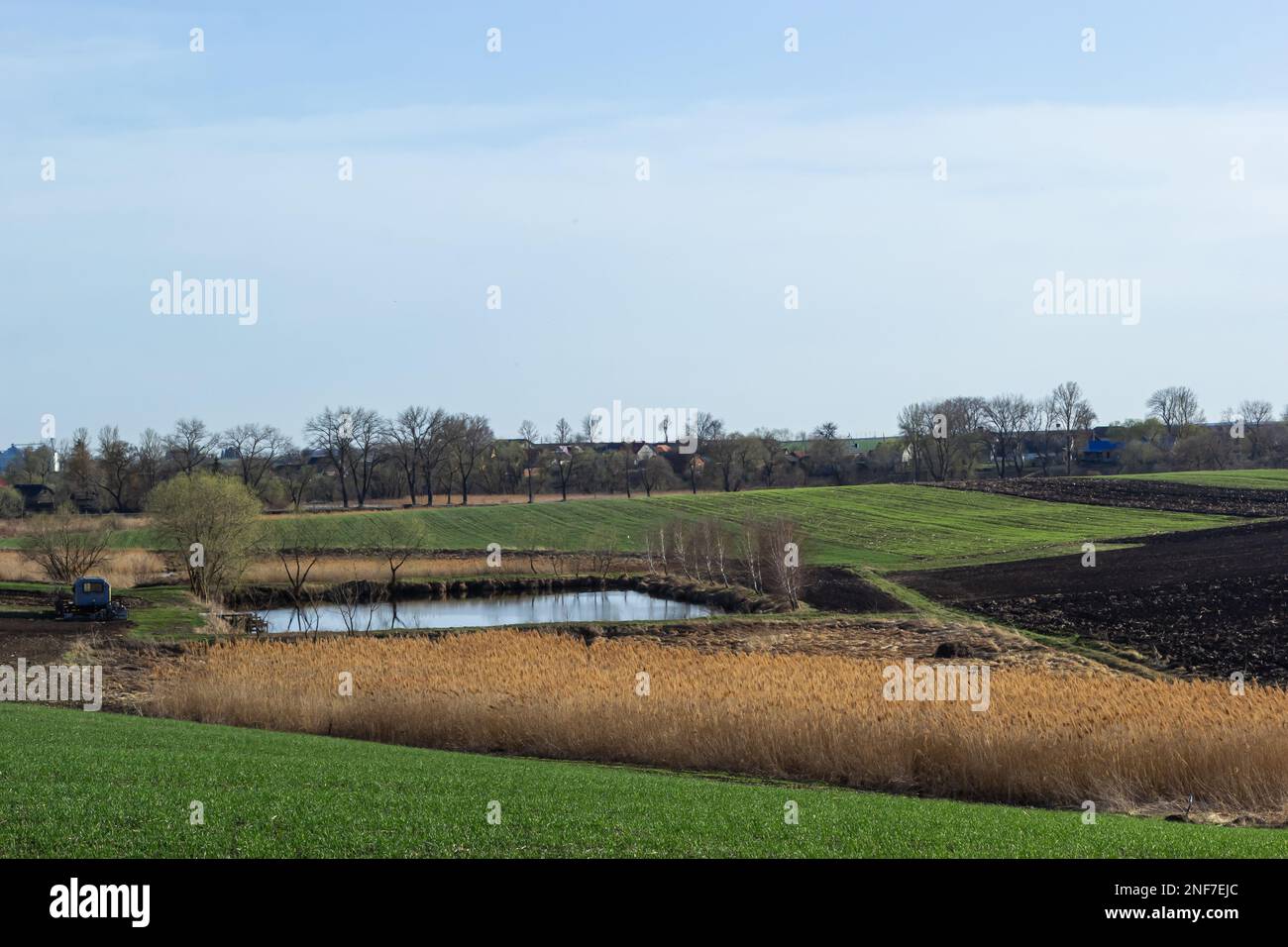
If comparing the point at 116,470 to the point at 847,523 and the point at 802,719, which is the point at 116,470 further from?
the point at 802,719

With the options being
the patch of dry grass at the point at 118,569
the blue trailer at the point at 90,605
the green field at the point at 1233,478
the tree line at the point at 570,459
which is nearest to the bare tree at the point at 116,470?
the tree line at the point at 570,459

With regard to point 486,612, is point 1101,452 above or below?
above

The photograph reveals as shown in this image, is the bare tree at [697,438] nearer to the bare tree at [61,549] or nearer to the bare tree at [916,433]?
the bare tree at [916,433]

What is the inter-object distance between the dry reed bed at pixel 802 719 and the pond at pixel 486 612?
19100mm

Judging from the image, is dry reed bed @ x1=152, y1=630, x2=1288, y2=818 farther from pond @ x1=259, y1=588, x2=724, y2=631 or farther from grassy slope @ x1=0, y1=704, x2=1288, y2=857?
pond @ x1=259, y1=588, x2=724, y2=631

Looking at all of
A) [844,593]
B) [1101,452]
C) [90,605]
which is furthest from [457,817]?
[1101,452]

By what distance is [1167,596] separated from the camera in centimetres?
4188

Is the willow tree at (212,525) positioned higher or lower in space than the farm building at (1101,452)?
lower

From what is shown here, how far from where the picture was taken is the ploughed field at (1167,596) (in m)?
32.1

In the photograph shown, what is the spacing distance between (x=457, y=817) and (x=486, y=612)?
41173 millimetres

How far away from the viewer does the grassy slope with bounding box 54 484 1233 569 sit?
6588 cm

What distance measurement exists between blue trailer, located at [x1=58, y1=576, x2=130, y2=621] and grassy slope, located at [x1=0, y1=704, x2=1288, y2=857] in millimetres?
27147
